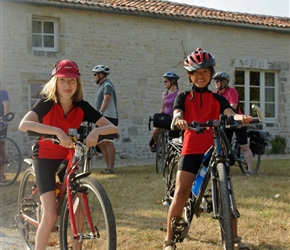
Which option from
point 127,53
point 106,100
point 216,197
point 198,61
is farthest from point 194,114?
point 127,53

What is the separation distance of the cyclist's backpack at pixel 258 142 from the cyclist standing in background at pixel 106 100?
2.51 m

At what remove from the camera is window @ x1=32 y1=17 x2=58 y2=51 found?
14.9m

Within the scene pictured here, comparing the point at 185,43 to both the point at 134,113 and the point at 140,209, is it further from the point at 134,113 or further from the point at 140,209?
the point at 140,209

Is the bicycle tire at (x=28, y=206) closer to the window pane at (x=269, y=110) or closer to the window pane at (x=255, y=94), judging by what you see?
the window pane at (x=255, y=94)

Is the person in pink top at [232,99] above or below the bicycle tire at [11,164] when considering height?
above

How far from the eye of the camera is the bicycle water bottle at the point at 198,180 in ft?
13.0

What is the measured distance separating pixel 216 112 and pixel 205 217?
1939mm

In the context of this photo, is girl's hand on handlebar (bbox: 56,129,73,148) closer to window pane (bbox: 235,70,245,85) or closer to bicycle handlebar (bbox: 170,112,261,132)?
bicycle handlebar (bbox: 170,112,261,132)

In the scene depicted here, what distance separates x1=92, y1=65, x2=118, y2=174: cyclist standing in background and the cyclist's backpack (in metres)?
2.51

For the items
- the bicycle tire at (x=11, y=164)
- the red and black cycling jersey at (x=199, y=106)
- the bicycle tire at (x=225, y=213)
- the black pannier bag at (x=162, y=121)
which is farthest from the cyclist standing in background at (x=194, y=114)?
the bicycle tire at (x=11, y=164)

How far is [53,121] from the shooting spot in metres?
4.05

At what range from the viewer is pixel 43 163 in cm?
400

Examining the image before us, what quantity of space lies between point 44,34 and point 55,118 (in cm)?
1140

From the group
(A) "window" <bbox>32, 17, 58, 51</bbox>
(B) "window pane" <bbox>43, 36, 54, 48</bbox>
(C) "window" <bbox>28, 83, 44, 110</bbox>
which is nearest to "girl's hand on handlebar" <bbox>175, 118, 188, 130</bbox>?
(C) "window" <bbox>28, 83, 44, 110</bbox>
